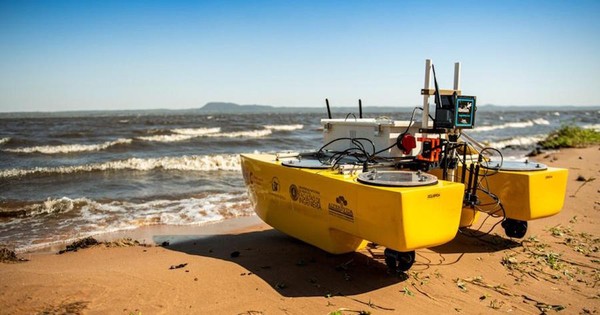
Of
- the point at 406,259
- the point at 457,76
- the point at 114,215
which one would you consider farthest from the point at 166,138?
the point at 406,259

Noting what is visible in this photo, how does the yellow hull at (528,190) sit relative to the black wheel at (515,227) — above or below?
above

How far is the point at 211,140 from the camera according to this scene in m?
23.3

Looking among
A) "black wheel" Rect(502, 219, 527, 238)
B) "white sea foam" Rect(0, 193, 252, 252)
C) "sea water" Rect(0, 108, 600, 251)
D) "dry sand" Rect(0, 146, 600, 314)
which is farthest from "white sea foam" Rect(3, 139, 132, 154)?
"black wheel" Rect(502, 219, 527, 238)

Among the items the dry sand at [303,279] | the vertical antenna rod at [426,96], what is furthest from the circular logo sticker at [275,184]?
the vertical antenna rod at [426,96]

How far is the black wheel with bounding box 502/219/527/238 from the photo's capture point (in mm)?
5484

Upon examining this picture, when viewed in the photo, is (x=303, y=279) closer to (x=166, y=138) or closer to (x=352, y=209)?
(x=352, y=209)

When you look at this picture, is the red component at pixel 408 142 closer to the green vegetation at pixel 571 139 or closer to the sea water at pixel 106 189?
the sea water at pixel 106 189

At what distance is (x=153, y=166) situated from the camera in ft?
46.7

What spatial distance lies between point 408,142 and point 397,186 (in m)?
1.45

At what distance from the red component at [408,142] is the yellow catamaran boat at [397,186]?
0.04 ft

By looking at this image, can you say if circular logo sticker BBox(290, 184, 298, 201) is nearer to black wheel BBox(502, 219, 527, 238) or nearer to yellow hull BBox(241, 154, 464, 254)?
yellow hull BBox(241, 154, 464, 254)

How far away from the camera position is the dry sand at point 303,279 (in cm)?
373

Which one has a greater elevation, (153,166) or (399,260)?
(399,260)

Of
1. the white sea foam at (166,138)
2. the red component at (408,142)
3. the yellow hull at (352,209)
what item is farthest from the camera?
the white sea foam at (166,138)
